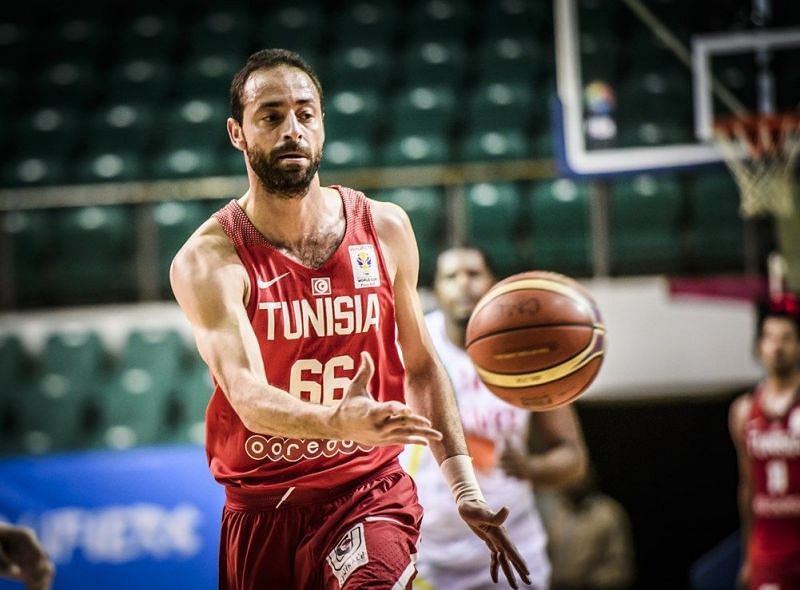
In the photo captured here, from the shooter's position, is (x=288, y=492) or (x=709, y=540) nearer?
(x=288, y=492)

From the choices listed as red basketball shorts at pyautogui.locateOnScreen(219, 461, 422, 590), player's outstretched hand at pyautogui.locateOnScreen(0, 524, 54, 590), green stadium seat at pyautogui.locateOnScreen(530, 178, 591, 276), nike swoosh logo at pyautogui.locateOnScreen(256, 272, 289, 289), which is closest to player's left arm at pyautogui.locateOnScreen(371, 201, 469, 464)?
red basketball shorts at pyautogui.locateOnScreen(219, 461, 422, 590)

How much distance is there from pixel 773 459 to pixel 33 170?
5593 mm

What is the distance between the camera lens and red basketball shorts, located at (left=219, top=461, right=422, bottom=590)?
9.51ft

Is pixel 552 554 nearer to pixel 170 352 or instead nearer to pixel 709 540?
pixel 709 540

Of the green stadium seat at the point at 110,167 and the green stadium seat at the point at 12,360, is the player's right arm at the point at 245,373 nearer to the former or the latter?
the green stadium seat at the point at 12,360

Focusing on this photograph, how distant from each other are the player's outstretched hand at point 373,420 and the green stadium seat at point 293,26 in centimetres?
739

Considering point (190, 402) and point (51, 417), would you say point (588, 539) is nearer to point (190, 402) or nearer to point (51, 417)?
point (190, 402)

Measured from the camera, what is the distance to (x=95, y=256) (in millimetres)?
7965

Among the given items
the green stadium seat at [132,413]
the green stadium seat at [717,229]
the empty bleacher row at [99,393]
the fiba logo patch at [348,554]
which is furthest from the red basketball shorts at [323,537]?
the green stadium seat at [717,229]

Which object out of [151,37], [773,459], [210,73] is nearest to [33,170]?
[210,73]

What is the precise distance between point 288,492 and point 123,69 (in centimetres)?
715

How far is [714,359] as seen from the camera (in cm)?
716

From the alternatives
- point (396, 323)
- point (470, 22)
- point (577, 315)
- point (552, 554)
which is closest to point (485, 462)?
point (577, 315)

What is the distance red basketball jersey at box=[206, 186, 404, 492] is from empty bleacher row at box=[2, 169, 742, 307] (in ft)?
14.6
